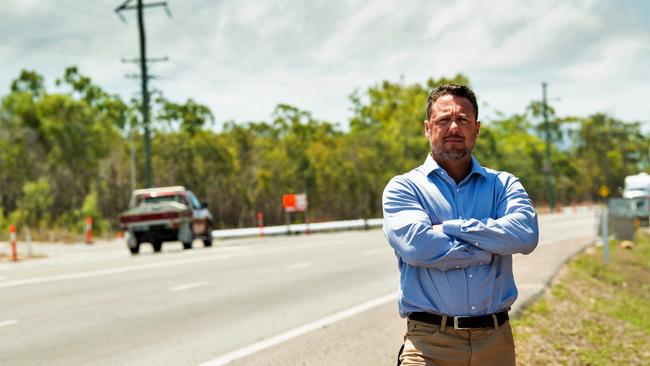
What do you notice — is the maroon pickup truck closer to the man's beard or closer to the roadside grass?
the roadside grass

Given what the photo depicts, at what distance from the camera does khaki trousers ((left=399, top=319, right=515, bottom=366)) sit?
396cm

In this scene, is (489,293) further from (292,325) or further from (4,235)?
(4,235)

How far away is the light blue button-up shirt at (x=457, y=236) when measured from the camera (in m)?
3.97

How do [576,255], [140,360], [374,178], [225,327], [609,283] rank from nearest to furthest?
[140,360]
[225,327]
[609,283]
[576,255]
[374,178]

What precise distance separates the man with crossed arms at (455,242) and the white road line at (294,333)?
439 cm

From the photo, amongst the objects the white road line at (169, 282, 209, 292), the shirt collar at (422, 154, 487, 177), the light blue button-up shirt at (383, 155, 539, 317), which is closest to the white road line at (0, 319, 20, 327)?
the white road line at (169, 282, 209, 292)

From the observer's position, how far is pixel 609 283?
18141 millimetres

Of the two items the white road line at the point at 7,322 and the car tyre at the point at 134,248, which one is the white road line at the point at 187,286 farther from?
the car tyre at the point at 134,248

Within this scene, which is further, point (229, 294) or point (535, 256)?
point (535, 256)

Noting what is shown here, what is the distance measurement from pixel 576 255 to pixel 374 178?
33897mm

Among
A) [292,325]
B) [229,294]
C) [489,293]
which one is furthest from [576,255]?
[489,293]

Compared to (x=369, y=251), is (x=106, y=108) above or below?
above

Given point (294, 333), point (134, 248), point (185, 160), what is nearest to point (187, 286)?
point (294, 333)

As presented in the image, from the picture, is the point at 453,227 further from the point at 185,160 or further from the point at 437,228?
the point at 185,160
